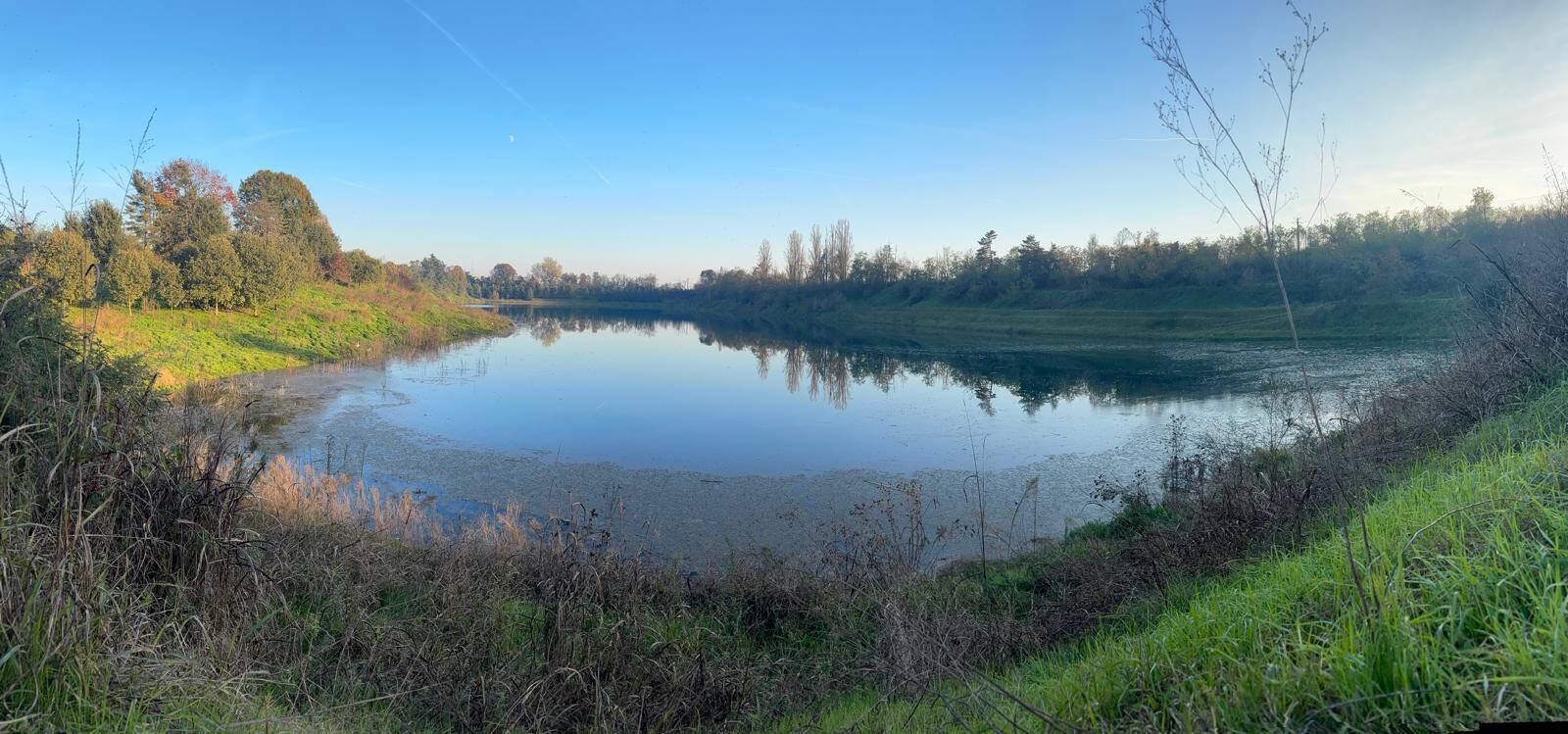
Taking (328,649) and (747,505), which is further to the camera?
(747,505)

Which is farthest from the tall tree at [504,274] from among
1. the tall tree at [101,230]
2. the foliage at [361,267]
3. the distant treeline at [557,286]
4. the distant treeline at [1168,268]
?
the tall tree at [101,230]

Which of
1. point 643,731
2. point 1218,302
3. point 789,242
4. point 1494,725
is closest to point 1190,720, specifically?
point 1494,725

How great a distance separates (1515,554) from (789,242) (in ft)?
252

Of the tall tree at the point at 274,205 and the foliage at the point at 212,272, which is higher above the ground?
the tall tree at the point at 274,205

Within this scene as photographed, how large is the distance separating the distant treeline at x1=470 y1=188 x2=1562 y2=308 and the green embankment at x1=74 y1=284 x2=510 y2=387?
2495cm

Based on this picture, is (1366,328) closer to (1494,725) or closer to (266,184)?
(1494,725)

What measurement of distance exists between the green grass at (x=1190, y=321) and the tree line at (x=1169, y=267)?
2.30 m

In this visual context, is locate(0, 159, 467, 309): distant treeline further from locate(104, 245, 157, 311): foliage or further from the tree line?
the tree line

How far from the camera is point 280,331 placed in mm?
26312

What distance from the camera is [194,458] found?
353cm

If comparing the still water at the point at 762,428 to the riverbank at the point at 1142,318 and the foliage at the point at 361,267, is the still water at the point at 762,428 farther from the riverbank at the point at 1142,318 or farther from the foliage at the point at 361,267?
the foliage at the point at 361,267

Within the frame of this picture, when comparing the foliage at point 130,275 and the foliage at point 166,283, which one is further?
the foliage at point 166,283

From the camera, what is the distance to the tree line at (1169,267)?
3209cm

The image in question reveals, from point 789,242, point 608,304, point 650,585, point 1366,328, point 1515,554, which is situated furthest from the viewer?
point 608,304
